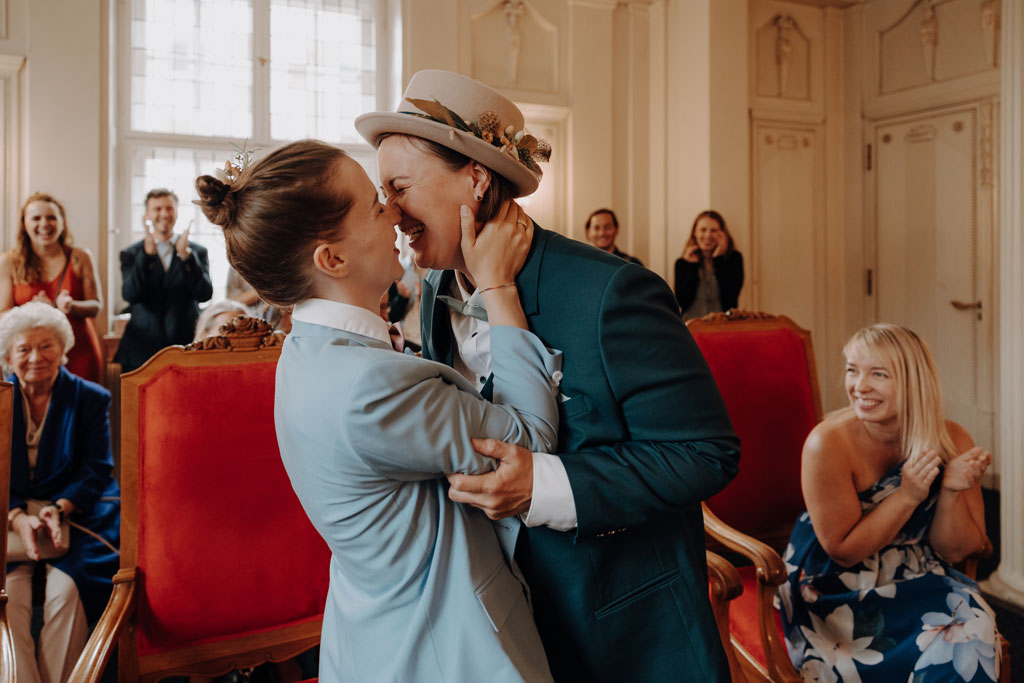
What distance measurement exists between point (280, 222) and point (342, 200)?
9cm

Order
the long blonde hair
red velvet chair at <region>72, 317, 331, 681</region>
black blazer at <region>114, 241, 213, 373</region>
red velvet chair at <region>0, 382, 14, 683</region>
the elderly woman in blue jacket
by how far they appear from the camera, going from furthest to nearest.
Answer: black blazer at <region>114, 241, 213, 373</region> < the elderly woman in blue jacket < the long blonde hair < red velvet chair at <region>72, 317, 331, 681</region> < red velvet chair at <region>0, 382, 14, 683</region>

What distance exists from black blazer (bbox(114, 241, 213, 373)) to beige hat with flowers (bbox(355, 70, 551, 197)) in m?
3.65

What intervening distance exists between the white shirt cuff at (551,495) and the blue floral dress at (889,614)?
3.77ft

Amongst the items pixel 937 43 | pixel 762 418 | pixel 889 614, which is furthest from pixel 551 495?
pixel 937 43

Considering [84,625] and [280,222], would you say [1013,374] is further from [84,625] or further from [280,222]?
[84,625]

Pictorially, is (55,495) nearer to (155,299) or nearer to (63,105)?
(155,299)

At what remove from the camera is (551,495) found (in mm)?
1010

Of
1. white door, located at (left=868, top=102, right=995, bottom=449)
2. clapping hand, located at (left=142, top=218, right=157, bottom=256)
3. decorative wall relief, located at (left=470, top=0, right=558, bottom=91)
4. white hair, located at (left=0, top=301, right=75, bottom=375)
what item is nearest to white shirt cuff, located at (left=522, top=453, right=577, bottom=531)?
white hair, located at (left=0, top=301, right=75, bottom=375)

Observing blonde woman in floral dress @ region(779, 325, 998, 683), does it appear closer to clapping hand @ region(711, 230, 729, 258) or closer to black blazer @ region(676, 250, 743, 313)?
black blazer @ region(676, 250, 743, 313)

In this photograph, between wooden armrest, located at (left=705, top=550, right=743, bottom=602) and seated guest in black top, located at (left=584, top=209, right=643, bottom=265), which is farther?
seated guest in black top, located at (left=584, top=209, right=643, bottom=265)

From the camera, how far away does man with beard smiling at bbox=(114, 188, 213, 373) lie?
4383 mm

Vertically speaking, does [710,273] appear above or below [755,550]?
above

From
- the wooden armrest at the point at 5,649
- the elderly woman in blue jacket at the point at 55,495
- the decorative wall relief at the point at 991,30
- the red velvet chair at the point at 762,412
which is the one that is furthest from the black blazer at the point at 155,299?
the decorative wall relief at the point at 991,30

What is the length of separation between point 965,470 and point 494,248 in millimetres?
1398
